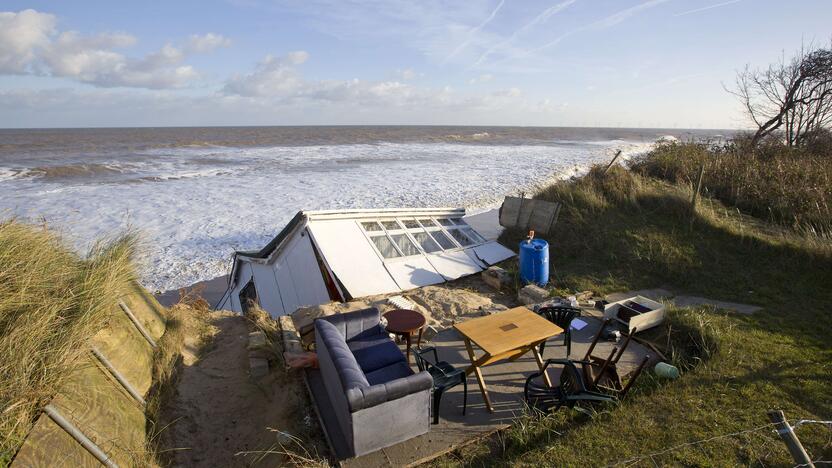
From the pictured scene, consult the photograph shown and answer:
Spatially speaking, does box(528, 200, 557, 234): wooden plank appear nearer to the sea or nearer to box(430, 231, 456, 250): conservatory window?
box(430, 231, 456, 250): conservatory window

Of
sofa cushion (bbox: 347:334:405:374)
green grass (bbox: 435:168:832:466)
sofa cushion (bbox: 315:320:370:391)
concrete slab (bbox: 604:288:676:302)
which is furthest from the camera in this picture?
concrete slab (bbox: 604:288:676:302)

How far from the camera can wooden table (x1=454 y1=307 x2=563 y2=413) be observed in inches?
198

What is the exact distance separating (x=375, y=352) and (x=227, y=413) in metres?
2.11

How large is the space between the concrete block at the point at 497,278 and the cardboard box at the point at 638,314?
238 centimetres

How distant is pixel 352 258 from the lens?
9188mm

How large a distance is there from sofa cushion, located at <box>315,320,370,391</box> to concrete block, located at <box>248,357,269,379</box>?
166cm

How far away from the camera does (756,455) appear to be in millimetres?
4098

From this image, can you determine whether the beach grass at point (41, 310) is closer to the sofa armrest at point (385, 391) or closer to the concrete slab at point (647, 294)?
the sofa armrest at point (385, 391)

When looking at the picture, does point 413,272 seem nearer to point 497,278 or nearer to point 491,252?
point 497,278

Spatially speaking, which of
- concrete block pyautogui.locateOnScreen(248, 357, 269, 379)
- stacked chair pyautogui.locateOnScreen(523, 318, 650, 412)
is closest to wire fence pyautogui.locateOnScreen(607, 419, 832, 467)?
stacked chair pyautogui.locateOnScreen(523, 318, 650, 412)

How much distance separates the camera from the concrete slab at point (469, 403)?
4.35 metres

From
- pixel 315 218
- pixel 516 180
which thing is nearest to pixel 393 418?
pixel 315 218

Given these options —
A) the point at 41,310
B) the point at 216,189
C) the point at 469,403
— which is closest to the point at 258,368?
the point at 41,310

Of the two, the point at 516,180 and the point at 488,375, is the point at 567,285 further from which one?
the point at 516,180
